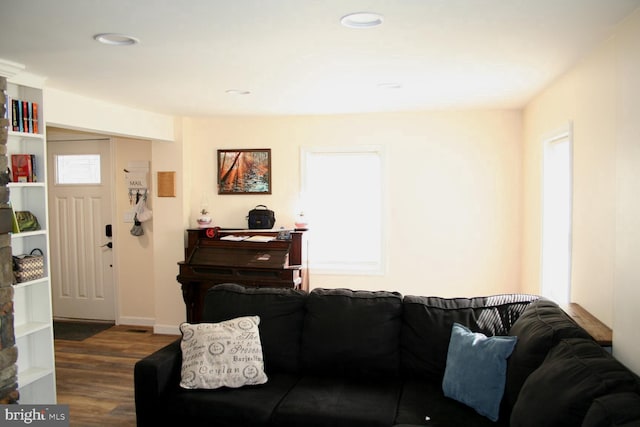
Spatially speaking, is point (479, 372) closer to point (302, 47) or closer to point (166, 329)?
point (302, 47)

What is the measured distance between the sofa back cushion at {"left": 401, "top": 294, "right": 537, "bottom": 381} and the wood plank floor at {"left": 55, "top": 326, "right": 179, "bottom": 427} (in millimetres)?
2000

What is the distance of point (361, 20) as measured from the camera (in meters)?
2.42

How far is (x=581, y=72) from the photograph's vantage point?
322 centimetres

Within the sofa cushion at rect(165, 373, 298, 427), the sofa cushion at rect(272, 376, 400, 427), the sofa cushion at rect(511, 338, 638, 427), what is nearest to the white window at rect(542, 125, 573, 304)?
the sofa cushion at rect(272, 376, 400, 427)

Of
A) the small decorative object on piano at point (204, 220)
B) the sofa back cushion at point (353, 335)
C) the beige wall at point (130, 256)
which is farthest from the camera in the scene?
the beige wall at point (130, 256)

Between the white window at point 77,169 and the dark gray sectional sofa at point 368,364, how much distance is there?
11.1 ft

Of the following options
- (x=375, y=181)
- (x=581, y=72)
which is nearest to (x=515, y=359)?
(x=581, y=72)

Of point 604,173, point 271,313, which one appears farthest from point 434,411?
point 604,173

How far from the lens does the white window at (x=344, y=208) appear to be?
5.38 m

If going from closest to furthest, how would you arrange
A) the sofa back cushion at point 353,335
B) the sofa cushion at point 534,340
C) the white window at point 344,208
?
the sofa cushion at point 534,340 → the sofa back cushion at point 353,335 → the white window at point 344,208

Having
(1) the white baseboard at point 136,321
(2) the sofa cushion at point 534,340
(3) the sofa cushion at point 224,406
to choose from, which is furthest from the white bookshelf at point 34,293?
(2) the sofa cushion at point 534,340

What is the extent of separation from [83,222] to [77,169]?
24.5 inches

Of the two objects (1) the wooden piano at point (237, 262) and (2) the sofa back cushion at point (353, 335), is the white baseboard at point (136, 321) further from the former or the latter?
(2) the sofa back cushion at point (353, 335)

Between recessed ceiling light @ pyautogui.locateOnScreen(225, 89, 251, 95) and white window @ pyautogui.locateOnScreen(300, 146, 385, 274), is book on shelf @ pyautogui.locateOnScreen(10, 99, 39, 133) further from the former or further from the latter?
white window @ pyautogui.locateOnScreen(300, 146, 385, 274)
